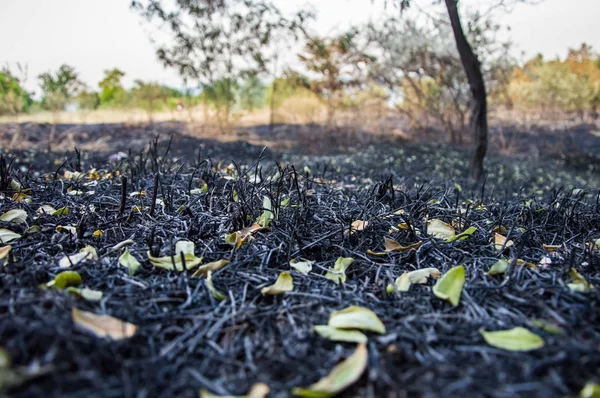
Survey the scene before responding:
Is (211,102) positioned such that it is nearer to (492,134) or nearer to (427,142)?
(427,142)

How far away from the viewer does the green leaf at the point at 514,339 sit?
0.61 m

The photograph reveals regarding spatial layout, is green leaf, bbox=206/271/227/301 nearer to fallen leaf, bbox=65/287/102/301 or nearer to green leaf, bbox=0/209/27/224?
fallen leaf, bbox=65/287/102/301

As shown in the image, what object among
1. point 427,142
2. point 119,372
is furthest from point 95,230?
point 427,142

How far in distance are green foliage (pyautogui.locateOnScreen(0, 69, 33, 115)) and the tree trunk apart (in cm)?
610

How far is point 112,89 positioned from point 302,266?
30.3 ft

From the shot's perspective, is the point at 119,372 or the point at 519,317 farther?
the point at 519,317

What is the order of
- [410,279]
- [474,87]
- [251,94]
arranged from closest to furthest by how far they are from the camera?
[410,279], [474,87], [251,94]

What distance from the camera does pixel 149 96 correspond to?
781 centimetres

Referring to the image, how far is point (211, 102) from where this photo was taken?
7.70 metres

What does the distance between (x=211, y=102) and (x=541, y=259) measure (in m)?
A: 7.33

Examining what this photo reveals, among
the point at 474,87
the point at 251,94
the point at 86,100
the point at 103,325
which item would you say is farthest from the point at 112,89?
the point at 103,325

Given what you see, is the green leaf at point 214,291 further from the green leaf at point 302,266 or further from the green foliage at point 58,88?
the green foliage at point 58,88

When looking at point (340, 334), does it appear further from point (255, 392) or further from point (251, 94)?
point (251, 94)

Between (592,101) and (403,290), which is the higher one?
(592,101)
